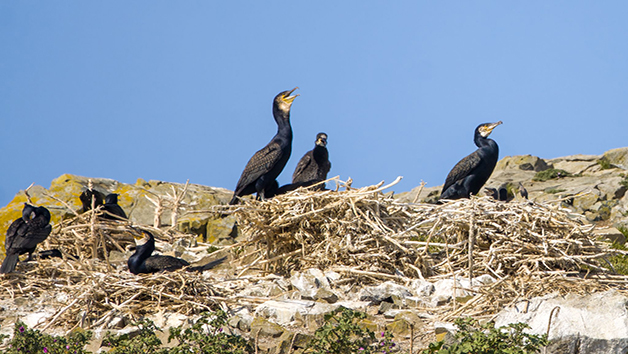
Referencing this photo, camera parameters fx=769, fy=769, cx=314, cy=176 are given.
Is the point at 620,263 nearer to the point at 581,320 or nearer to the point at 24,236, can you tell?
the point at 581,320

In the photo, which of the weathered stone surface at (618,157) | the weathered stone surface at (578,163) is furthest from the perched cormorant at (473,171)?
the weathered stone surface at (618,157)

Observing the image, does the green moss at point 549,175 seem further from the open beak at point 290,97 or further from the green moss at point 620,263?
the open beak at point 290,97

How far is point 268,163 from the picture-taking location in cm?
1101

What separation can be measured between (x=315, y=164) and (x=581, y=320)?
570cm

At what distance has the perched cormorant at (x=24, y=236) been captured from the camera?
10.0m

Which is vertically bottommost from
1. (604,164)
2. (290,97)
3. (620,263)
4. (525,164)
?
(620,263)

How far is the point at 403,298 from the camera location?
8484 millimetres

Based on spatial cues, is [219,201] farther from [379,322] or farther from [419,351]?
[419,351]

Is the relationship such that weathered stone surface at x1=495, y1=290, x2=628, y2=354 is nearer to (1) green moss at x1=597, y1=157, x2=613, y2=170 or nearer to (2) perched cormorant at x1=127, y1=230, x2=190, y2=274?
(2) perched cormorant at x1=127, y1=230, x2=190, y2=274

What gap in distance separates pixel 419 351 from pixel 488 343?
3.19 feet

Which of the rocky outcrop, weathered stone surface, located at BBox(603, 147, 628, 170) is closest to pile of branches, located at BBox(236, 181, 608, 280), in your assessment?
the rocky outcrop

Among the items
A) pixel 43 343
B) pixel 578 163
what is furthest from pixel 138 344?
pixel 578 163

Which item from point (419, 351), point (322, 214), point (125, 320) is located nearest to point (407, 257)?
point (322, 214)

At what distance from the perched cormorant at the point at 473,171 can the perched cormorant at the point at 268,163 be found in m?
2.72
